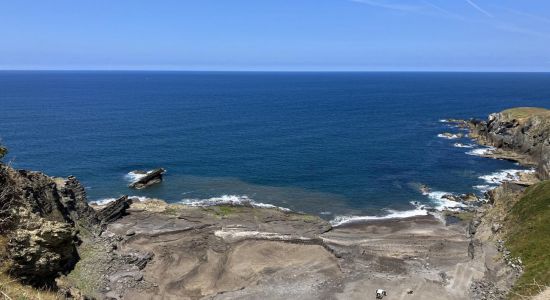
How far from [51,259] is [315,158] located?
292 ft

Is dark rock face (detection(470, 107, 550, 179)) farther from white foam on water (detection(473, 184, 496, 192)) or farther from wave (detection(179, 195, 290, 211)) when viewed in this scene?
wave (detection(179, 195, 290, 211))

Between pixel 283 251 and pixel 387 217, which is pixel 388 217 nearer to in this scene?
pixel 387 217

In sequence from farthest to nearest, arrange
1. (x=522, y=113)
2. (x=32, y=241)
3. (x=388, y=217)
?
(x=522, y=113), (x=388, y=217), (x=32, y=241)

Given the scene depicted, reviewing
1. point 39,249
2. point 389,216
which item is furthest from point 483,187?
point 39,249

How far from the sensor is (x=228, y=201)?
81.4m

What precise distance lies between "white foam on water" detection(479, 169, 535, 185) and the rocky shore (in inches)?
922

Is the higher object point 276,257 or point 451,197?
point 451,197

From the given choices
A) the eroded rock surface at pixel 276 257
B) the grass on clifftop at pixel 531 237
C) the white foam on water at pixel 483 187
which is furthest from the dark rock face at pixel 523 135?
the eroded rock surface at pixel 276 257

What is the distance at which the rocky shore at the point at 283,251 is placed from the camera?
48.7 meters

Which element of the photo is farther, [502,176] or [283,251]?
[502,176]

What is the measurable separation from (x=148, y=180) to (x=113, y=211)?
23016mm

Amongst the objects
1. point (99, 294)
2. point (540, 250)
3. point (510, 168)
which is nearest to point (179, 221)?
point (99, 294)

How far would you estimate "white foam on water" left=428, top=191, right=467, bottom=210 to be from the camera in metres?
80.0

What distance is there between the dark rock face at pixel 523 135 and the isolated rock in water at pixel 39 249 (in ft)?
300
